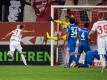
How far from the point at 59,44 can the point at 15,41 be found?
2096 millimetres

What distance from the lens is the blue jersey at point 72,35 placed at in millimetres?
29516

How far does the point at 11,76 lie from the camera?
24.3m

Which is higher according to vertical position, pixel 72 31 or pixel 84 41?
pixel 72 31

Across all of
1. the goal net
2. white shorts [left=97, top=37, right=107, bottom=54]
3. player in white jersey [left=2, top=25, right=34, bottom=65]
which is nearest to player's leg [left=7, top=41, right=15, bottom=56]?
player in white jersey [left=2, top=25, right=34, bottom=65]

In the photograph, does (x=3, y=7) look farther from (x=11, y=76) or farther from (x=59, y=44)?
(x=11, y=76)

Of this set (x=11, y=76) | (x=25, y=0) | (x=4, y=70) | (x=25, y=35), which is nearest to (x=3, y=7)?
(x=25, y=0)

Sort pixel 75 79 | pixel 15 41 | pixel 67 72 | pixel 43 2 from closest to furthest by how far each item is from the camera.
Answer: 1. pixel 75 79
2. pixel 67 72
3. pixel 15 41
4. pixel 43 2

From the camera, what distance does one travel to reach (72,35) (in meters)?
29.7

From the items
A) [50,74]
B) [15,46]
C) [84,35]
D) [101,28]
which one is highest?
[101,28]

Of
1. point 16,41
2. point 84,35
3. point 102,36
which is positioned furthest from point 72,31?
point 16,41

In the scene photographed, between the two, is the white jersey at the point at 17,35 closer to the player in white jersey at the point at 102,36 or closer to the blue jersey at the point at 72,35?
the blue jersey at the point at 72,35

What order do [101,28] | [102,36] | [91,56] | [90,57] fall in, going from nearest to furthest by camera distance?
[102,36], [101,28], [91,56], [90,57]

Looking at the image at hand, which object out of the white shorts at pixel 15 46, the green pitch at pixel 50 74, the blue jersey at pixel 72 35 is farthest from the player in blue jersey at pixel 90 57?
the white shorts at pixel 15 46

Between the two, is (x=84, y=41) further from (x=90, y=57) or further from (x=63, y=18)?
(x=63, y=18)
